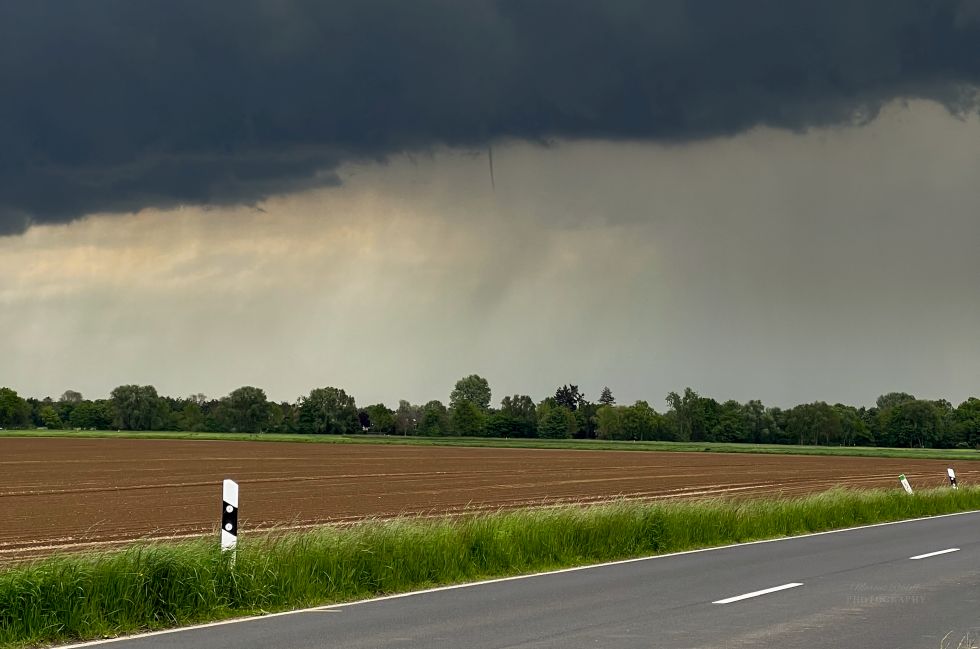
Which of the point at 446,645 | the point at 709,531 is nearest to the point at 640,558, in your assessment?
the point at 709,531

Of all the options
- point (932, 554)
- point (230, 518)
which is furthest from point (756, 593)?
point (932, 554)

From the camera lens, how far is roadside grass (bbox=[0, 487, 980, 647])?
36.9 ft

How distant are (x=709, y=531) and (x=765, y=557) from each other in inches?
128

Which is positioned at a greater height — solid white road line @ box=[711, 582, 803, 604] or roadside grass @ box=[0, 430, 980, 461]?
roadside grass @ box=[0, 430, 980, 461]

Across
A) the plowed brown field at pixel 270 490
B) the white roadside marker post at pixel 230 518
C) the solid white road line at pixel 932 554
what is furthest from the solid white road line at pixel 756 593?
the plowed brown field at pixel 270 490

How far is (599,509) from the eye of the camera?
21.2 meters

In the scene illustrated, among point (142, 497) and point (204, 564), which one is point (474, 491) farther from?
point (204, 564)

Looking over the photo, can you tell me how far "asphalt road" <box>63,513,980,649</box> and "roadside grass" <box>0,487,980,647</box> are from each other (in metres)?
0.71

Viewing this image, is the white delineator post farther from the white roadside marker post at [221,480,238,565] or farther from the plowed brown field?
the plowed brown field

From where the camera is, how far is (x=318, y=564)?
46.1ft

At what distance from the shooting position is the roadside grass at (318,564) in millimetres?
11242

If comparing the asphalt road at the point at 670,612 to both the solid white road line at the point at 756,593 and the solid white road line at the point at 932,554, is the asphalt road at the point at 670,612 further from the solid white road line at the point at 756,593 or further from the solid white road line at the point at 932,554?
the solid white road line at the point at 932,554

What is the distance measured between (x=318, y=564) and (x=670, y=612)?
436 cm

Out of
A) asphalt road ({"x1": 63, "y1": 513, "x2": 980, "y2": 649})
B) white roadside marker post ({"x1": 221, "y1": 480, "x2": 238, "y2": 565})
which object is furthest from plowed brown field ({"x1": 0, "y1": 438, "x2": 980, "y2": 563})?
asphalt road ({"x1": 63, "y1": 513, "x2": 980, "y2": 649})
